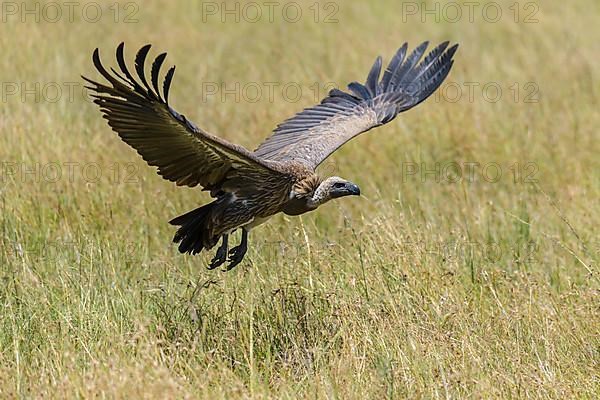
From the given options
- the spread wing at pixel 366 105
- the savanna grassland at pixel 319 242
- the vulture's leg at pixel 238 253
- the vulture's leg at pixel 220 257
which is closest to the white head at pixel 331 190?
the savanna grassland at pixel 319 242

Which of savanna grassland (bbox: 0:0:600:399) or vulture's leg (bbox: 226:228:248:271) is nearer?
savanna grassland (bbox: 0:0:600:399)

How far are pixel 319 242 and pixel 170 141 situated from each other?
167 cm

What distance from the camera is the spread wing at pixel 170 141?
15.8 ft

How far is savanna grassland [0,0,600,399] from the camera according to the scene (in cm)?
492

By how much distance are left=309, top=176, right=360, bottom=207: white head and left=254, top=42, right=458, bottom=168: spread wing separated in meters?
0.59

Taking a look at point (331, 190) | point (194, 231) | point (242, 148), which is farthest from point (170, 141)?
point (331, 190)

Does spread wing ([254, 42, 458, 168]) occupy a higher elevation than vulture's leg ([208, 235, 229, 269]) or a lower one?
higher

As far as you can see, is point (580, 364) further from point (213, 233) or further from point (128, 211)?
point (128, 211)

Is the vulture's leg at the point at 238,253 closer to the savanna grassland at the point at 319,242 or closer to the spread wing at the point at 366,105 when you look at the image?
the savanna grassland at the point at 319,242

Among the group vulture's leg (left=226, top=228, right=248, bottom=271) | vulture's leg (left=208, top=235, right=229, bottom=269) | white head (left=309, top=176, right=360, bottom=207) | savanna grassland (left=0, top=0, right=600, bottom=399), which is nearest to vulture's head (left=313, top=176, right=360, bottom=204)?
white head (left=309, top=176, right=360, bottom=207)

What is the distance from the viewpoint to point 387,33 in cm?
1104

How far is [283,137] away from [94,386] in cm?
281

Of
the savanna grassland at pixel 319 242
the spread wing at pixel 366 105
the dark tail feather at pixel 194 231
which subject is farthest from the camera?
the spread wing at pixel 366 105

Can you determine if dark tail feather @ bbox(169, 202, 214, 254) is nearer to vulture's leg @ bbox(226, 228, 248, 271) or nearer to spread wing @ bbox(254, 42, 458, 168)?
vulture's leg @ bbox(226, 228, 248, 271)
